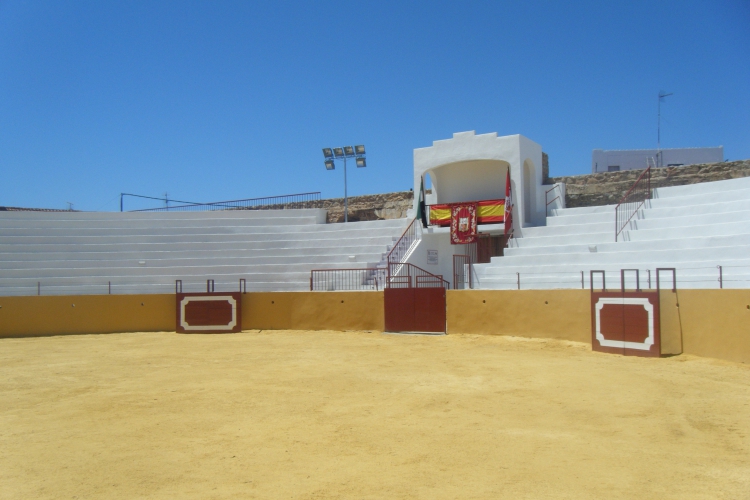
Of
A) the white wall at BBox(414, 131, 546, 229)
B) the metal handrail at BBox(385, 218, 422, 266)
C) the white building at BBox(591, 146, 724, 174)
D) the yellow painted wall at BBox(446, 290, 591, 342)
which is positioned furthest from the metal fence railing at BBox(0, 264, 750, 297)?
the white building at BBox(591, 146, 724, 174)

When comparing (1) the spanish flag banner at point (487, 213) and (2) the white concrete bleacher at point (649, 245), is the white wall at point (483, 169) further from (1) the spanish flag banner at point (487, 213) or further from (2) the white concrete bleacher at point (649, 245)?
(2) the white concrete bleacher at point (649, 245)

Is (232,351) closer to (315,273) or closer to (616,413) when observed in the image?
(315,273)

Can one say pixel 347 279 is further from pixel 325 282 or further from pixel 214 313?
pixel 214 313

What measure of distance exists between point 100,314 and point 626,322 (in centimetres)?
1572

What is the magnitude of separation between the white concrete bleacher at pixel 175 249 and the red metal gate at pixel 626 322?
31.4 feet

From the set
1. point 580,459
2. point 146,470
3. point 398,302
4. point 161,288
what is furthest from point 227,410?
point 161,288

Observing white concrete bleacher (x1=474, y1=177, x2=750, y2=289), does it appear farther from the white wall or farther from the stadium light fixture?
the stadium light fixture

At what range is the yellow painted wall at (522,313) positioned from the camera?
14648 millimetres

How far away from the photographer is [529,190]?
77.4ft

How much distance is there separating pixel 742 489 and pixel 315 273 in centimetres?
1767

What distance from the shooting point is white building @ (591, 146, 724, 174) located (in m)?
27.8

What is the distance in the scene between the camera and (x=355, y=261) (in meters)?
22.7

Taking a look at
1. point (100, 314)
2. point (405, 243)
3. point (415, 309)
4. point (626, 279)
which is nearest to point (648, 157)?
point (405, 243)

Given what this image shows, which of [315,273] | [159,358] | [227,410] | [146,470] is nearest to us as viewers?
[146,470]
